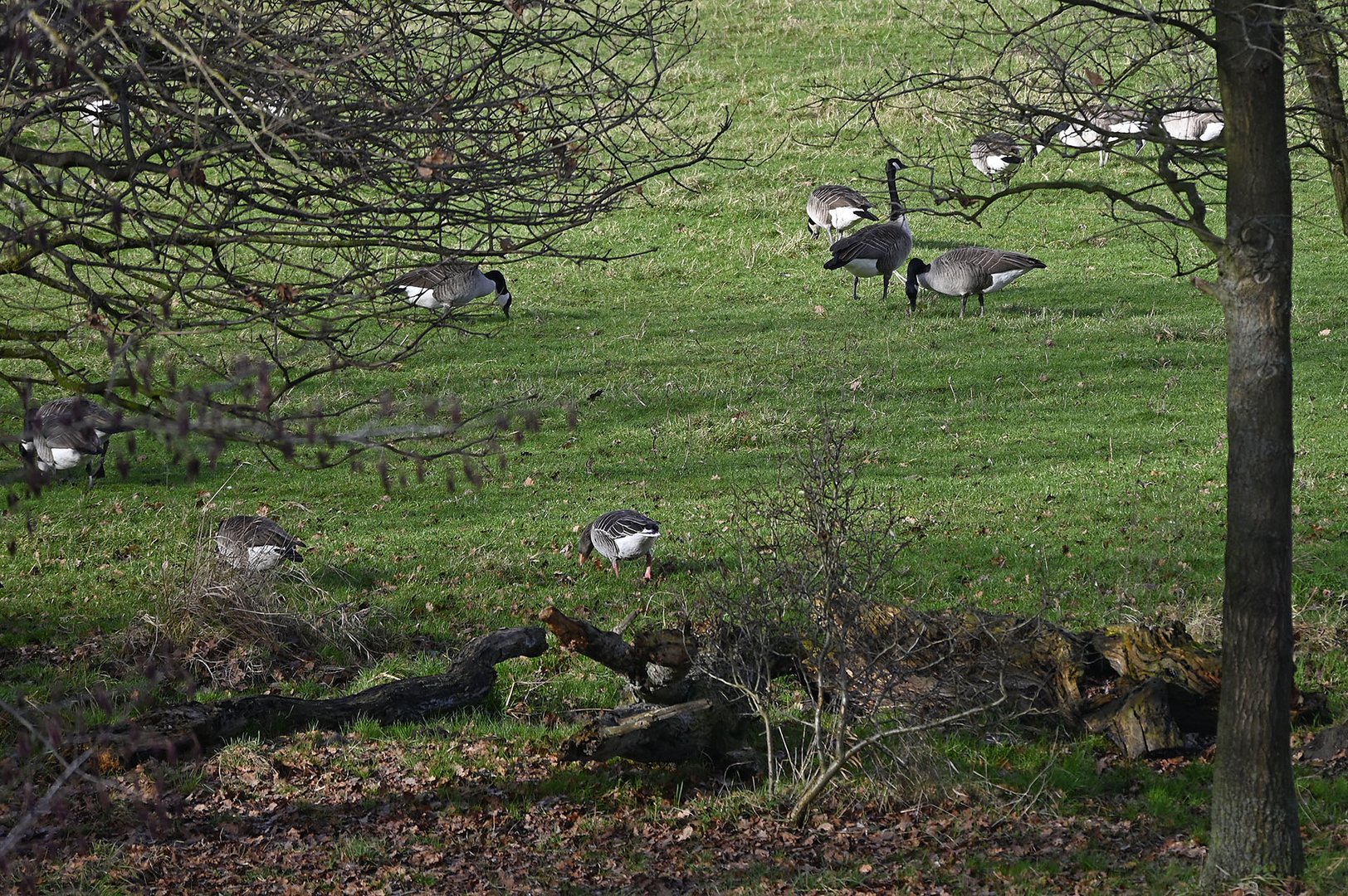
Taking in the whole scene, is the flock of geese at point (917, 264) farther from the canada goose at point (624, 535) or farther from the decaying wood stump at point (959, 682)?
the decaying wood stump at point (959, 682)

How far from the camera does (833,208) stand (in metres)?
27.0

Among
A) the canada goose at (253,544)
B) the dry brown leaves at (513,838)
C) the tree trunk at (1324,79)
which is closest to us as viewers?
the tree trunk at (1324,79)

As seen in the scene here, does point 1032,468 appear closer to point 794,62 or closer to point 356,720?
point 356,720

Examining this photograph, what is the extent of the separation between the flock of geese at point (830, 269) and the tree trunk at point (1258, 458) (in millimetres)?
438

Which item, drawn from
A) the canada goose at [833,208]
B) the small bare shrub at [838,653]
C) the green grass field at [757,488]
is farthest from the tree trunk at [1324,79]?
the canada goose at [833,208]

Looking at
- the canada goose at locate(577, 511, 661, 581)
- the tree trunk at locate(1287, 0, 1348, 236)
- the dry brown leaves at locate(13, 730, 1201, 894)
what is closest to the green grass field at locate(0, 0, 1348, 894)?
the dry brown leaves at locate(13, 730, 1201, 894)

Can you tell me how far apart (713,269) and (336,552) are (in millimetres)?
13925

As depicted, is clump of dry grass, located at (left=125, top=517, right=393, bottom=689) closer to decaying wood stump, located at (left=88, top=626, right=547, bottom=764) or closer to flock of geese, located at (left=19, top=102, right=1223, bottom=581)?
flock of geese, located at (left=19, top=102, right=1223, bottom=581)

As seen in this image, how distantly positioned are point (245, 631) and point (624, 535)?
3.83m

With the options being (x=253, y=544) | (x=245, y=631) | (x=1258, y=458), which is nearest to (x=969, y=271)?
(x=253, y=544)

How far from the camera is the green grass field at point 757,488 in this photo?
943cm

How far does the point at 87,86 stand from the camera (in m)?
6.93

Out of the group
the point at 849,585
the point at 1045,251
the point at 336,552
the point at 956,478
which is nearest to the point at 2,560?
the point at 336,552

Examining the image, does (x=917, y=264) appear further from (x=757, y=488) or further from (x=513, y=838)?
(x=513, y=838)
